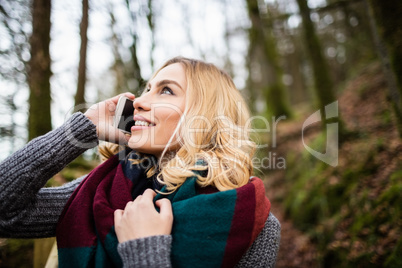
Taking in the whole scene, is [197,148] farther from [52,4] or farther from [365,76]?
[365,76]

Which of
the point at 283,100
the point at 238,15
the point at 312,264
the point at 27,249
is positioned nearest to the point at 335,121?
the point at 312,264

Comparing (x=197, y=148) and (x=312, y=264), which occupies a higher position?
(x=197, y=148)

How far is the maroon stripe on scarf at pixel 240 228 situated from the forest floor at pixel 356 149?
2.60 meters

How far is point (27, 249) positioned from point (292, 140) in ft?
25.8

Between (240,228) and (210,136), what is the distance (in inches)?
26.5

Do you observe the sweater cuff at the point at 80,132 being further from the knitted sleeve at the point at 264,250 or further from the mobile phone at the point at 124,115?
the knitted sleeve at the point at 264,250

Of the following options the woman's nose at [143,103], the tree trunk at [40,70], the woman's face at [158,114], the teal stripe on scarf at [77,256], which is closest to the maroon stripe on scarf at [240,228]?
the woman's face at [158,114]

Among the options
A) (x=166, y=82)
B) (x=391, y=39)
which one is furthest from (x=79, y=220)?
(x=391, y=39)

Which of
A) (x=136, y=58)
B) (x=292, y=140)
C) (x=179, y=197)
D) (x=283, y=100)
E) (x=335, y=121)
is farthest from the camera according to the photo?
(x=283, y=100)

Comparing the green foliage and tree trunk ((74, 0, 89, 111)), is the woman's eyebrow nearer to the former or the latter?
tree trunk ((74, 0, 89, 111))

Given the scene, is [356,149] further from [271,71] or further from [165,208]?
[271,71]

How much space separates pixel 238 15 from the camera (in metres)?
12.9

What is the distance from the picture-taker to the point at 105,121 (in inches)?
69.8

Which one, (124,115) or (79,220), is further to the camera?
(124,115)
